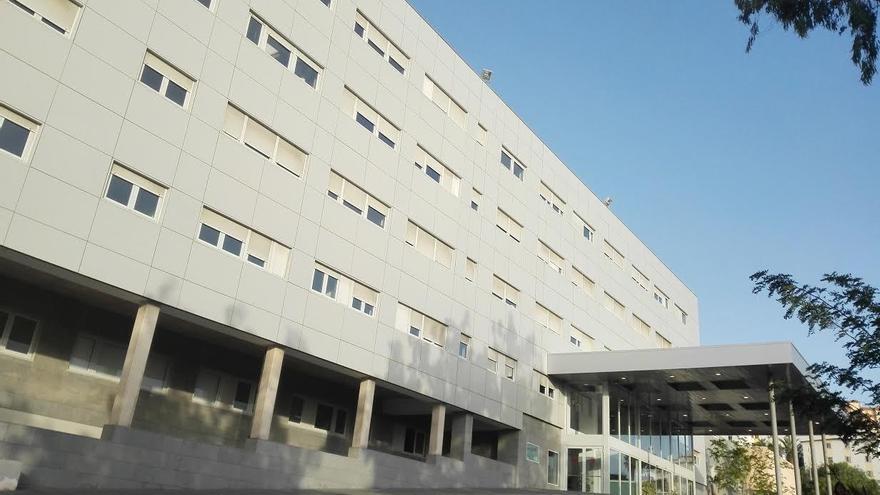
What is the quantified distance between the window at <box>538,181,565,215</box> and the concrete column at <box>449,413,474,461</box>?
1300 cm

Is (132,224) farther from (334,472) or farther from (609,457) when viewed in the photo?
(609,457)

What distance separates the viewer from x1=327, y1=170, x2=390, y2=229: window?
77.8 feet

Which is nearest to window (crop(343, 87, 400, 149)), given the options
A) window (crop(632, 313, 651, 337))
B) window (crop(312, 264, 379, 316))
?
window (crop(312, 264, 379, 316))

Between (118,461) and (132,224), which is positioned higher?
(132,224)

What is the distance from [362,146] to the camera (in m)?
24.9

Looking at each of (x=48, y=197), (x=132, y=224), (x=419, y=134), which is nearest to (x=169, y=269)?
(x=132, y=224)

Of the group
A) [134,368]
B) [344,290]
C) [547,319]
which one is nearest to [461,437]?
[344,290]

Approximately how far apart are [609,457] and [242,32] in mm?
23459

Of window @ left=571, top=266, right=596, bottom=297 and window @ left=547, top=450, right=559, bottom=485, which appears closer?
window @ left=547, top=450, right=559, bottom=485

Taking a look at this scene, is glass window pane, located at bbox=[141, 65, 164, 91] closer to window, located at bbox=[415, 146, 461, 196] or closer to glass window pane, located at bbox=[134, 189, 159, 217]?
glass window pane, located at bbox=[134, 189, 159, 217]

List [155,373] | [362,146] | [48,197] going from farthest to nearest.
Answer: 1. [362,146]
2. [155,373]
3. [48,197]

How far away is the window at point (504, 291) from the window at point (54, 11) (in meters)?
19.2

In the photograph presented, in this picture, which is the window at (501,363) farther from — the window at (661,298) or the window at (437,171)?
the window at (661,298)

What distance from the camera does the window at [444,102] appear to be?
29422 mm
